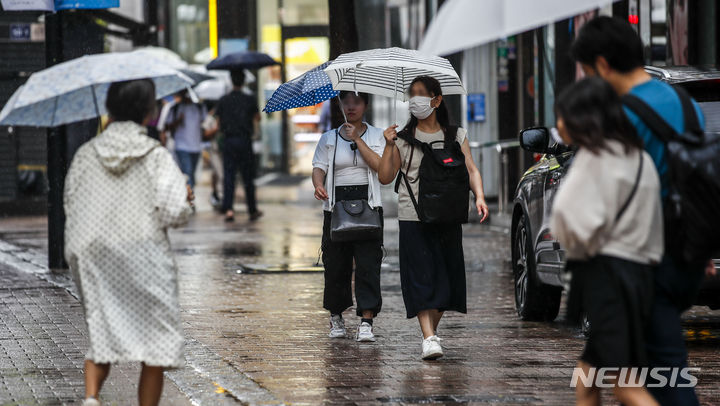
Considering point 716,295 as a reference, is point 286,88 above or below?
above

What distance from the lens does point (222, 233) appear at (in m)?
18.1

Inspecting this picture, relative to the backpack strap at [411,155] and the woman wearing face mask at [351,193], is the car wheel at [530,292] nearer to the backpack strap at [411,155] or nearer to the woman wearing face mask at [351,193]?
the woman wearing face mask at [351,193]

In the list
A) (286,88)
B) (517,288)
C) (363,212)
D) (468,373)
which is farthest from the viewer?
(517,288)

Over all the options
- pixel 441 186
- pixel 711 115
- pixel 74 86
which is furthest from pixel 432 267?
pixel 74 86

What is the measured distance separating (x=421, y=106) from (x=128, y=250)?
2889mm

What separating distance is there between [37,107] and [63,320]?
3.18m

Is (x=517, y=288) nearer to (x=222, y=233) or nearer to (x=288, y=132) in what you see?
(x=222, y=233)

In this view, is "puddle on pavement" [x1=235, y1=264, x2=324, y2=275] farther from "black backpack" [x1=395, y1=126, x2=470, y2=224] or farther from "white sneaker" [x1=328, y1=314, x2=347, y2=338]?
"black backpack" [x1=395, y1=126, x2=470, y2=224]

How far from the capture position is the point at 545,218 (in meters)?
9.37

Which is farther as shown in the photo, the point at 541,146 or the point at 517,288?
the point at 517,288

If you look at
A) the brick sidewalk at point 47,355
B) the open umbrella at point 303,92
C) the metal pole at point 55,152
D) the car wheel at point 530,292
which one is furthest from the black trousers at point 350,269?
the metal pole at point 55,152

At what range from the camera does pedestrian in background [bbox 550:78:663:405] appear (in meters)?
4.85

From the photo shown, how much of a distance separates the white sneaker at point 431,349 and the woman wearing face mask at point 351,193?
0.90 meters

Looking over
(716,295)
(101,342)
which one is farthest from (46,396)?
(716,295)
